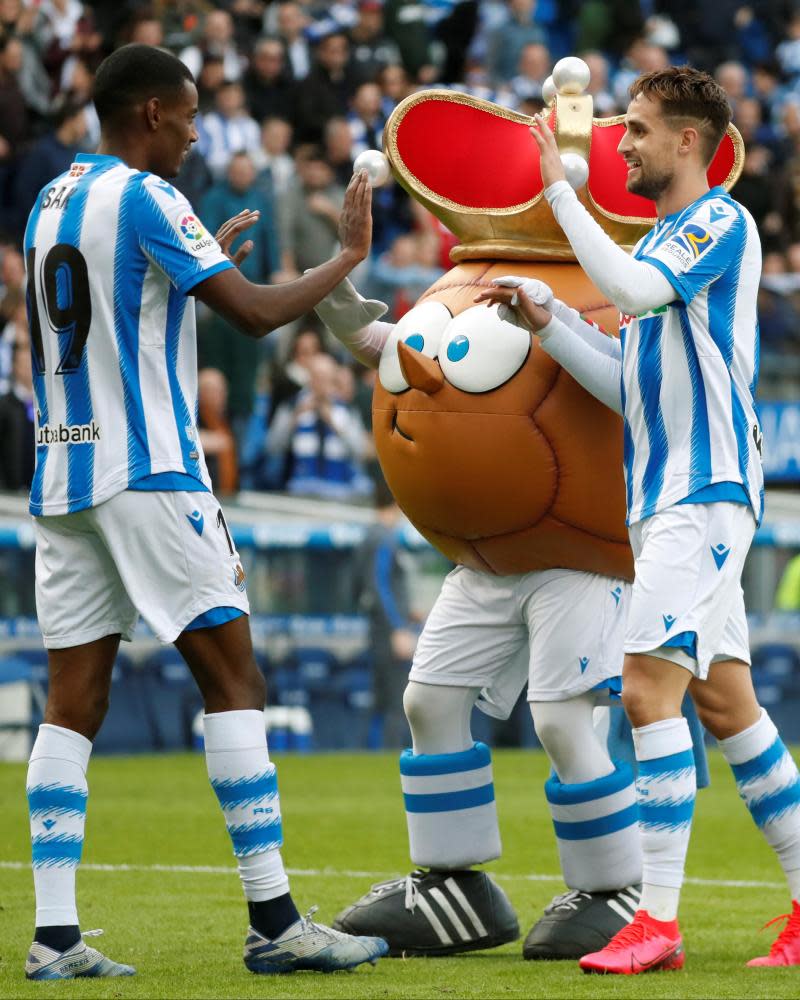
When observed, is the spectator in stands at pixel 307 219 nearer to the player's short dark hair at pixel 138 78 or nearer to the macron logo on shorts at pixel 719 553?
the player's short dark hair at pixel 138 78

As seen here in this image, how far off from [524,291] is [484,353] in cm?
43

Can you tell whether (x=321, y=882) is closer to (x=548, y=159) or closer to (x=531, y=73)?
(x=548, y=159)

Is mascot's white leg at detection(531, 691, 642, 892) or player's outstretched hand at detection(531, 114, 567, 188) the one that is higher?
player's outstretched hand at detection(531, 114, 567, 188)

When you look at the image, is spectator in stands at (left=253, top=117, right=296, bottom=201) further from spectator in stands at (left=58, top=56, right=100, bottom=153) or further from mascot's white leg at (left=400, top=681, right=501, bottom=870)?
mascot's white leg at (left=400, top=681, right=501, bottom=870)

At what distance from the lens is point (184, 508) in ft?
14.8

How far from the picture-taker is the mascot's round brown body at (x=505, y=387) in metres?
5.18

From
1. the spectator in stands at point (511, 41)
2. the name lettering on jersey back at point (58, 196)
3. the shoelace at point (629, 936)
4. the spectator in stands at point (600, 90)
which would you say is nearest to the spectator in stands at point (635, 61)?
the spectator in stands at point (600, 90)

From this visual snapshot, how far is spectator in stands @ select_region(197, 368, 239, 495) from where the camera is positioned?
12.5 meters

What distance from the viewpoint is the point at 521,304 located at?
15.8 feet

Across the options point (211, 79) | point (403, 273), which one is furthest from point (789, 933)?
point (211, 79)

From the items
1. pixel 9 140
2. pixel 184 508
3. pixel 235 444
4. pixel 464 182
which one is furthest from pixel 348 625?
pixel 184 508

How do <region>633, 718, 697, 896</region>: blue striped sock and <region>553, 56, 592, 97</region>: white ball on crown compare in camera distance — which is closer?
<region>633, 718, 697, 896</region>: blue striped sock

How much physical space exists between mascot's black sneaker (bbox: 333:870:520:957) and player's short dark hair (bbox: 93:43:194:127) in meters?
2.28

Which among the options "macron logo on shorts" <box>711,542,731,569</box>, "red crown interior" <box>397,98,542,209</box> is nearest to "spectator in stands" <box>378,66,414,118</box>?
"red crown interior" <box>397,98,542,209</box>
